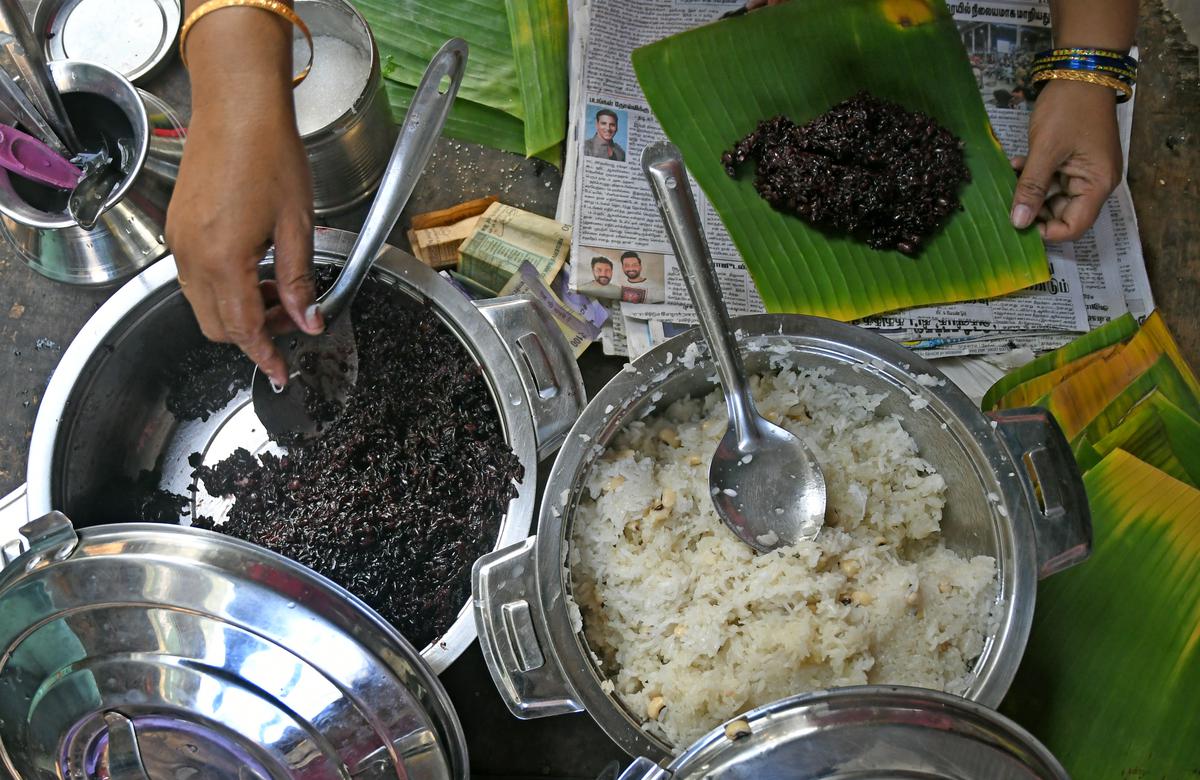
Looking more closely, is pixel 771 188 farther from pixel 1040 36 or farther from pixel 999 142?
pixel 1040 36

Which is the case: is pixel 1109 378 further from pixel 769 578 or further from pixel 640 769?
pixel 640 769

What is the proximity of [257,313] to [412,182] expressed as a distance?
0.34 meters

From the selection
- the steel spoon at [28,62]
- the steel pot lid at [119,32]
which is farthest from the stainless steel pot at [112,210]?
the steel pot lid at [119,32]

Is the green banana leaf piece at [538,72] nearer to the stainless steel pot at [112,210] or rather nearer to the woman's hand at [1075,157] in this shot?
the stainless steel pot at [112,210]

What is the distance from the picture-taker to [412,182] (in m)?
1.33

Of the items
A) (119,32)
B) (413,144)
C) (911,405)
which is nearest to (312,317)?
(413,144)

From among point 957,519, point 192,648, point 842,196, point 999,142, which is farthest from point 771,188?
point 192,648

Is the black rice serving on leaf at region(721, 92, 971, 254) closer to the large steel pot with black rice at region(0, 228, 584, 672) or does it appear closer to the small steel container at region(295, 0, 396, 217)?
the large steel pot with black rice at region(0, 228, 584, 672)

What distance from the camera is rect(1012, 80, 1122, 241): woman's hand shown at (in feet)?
5.56

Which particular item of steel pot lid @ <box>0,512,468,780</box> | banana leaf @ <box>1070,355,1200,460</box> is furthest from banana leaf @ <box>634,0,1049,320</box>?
steel pot lid @ <box>0,512,468,780</box>

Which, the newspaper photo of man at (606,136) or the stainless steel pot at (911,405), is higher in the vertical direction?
the newspaper photo of man at (606,136)

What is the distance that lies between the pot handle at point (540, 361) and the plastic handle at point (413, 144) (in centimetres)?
21

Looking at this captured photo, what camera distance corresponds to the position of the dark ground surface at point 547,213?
1559 mm

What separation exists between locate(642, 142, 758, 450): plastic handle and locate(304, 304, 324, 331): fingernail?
1.78 feet
